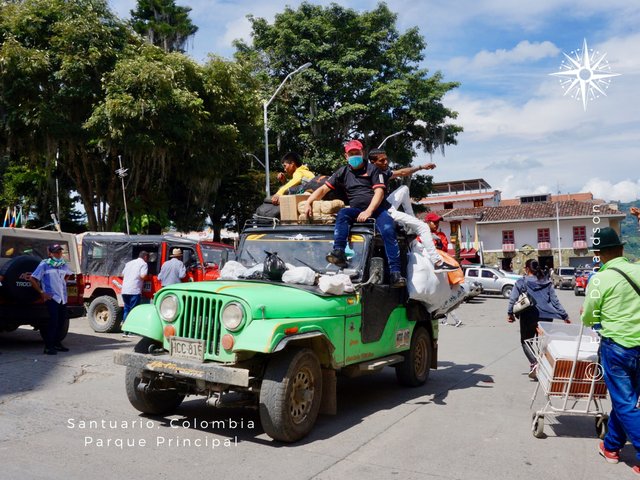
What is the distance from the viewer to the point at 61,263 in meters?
9.45

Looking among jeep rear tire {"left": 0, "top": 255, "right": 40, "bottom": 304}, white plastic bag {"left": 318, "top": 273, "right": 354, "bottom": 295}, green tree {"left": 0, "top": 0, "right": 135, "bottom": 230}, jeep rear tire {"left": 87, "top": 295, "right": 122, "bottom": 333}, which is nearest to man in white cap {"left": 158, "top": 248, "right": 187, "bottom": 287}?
jeep rear tire {"left": 87, "top": 295, "right": 122, "bottom": 333}

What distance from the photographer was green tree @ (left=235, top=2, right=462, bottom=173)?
1184 inches

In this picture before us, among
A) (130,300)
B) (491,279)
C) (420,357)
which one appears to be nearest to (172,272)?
(130,300)

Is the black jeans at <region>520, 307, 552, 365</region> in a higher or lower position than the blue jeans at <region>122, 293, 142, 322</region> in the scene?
lower

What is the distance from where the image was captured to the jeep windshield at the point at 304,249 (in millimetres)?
6492

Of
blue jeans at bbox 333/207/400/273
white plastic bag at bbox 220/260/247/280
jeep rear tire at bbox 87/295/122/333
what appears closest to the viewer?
white plastic bag at bbox 220/260/247/280

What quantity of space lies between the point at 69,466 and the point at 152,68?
1660cm

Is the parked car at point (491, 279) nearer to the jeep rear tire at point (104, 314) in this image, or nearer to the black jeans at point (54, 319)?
the jeep rear tire at point (104, 314)

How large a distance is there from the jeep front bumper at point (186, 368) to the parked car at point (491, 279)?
28963 mm

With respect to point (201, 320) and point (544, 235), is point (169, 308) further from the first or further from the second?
point (544, 235)

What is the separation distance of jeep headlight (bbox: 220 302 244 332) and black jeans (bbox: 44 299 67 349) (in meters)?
5.40

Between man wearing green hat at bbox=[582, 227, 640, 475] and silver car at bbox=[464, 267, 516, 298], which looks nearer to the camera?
man wearing green hat at bbox=[582, 227, 640, 475]

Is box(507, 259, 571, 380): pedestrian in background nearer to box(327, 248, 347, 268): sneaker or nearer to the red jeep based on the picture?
box(327, 248, 347, 268): sneaker

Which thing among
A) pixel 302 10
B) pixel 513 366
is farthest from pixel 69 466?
pixel 302 10
